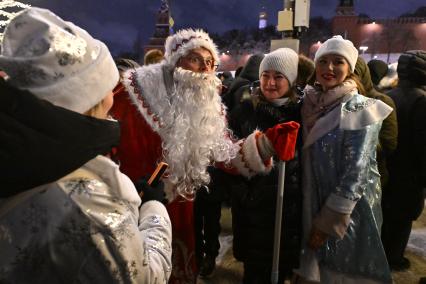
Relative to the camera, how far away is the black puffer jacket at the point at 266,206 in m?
2.43

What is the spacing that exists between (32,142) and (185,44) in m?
1.81

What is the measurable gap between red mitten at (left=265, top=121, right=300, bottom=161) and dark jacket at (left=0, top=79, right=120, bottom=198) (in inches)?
56.1

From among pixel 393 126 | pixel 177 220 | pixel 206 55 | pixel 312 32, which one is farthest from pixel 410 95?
pixel 312 32

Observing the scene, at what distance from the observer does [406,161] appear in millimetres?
3479

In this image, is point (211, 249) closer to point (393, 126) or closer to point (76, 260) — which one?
point (393, 126)

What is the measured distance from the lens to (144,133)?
7.72ft

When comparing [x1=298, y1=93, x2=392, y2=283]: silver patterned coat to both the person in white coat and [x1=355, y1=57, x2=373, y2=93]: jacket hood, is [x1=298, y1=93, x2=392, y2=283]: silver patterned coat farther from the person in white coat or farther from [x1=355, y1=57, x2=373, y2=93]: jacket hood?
the person in white coat

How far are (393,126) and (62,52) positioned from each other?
285cm

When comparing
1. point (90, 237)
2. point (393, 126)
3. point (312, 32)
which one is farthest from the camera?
point (312, 32)

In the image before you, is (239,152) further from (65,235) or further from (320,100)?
(65,235)

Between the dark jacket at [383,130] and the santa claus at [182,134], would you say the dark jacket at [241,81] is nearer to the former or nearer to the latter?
the dark jacket at [383,130]

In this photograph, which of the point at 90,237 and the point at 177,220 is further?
the point at 177,220

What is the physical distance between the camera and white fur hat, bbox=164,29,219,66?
2512 mm

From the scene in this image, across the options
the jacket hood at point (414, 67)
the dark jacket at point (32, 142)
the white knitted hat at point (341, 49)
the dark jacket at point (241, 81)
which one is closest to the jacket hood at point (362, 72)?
the white knitted hat at point (341, 49)
